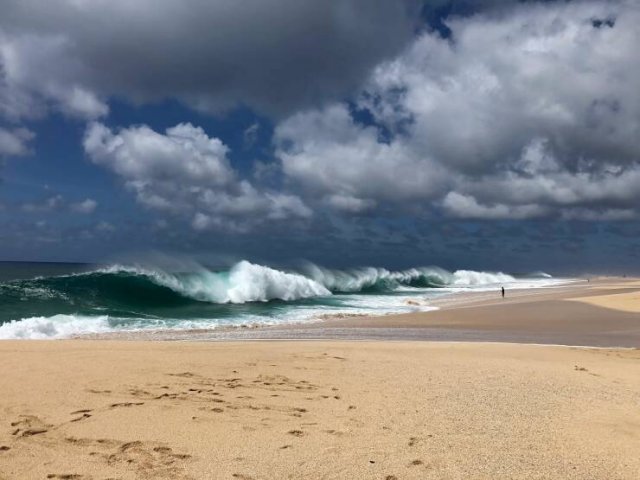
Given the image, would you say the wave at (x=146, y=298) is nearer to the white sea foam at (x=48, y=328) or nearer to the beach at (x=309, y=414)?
the white sea foam at (x=48, y=328)

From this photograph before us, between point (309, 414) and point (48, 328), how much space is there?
1459 cm

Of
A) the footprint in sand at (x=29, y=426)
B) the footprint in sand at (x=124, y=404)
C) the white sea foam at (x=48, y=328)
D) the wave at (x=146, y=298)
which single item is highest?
the wave at (x=146, y=298)

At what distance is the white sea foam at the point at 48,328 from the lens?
1630cm

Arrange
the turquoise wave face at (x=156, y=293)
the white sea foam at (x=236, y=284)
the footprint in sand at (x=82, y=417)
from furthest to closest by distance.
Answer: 1. the white sea foam at (x=236, y=284)
2. the turquoise wave face at (x=156, y=293)
3. the footprint in sand at (x=82, y=417)

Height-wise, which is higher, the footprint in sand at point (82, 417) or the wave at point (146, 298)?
the wave at point (146, 298)

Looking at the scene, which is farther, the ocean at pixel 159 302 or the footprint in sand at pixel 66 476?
the ocean at pixel 159 302

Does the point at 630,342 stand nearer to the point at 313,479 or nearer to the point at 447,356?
the point at 447,356

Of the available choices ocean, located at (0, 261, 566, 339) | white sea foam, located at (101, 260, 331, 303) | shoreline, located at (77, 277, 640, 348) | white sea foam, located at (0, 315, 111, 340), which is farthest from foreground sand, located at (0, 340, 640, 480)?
white sea foam, located at (101, 260, 331, 303)

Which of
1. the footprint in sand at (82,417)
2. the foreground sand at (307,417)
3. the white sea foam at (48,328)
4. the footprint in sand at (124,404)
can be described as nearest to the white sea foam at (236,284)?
the white sea foam at (48,328)

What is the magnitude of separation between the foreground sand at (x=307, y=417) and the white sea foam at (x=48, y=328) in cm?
807

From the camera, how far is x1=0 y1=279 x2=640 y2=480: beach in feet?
14.4

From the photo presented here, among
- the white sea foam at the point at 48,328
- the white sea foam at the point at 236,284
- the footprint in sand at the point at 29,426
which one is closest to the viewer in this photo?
the footprint in sand at the point at 29,426

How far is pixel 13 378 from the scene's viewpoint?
698 centimetres

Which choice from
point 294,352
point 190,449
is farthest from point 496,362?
point 190,449
